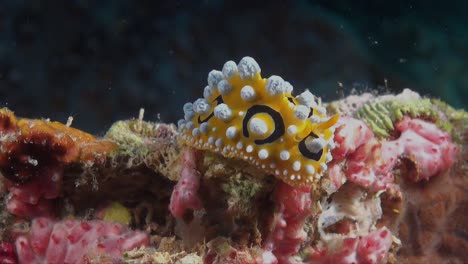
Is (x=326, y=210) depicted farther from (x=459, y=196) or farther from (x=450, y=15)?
(x=450, y=15)

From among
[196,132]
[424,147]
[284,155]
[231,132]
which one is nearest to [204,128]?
[196,132]

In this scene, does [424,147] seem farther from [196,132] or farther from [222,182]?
[196,132]

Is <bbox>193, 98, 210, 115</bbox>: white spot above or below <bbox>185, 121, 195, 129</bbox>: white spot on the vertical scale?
above

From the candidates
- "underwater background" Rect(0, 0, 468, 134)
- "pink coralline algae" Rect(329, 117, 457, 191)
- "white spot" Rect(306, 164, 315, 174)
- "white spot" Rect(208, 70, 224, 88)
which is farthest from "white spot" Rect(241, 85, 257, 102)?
"underwater background" Rect(0, 0, 468, 134)

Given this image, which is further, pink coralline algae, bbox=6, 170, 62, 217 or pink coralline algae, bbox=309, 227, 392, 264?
pink coralline algae, bbox=309, 227, 392, 264

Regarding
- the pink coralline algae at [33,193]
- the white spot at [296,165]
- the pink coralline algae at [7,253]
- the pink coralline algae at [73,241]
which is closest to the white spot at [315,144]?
the white spot at [296,165]

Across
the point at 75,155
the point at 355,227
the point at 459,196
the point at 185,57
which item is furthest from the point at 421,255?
the point at 185,57

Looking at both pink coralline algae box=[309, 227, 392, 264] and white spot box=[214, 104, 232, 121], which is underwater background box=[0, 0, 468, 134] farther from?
white spot box=[214, 104, 232, 121]
